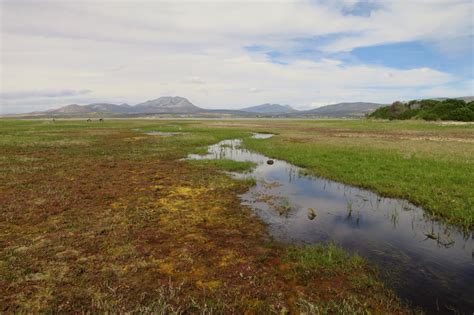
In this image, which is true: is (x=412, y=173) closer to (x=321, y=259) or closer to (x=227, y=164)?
(x=321, y=259)

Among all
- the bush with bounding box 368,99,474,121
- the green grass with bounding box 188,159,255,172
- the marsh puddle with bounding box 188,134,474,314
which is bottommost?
the marsh puddle with bounding box 188,134,474,314

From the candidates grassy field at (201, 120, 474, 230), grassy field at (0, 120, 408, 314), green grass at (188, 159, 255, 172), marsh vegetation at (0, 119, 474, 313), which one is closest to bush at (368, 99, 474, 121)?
grassy field at (201, 120, 474, 230)

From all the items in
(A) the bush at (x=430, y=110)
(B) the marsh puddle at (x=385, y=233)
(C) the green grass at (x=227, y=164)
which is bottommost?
(B) the marsh puddle at (x=385, y=233)

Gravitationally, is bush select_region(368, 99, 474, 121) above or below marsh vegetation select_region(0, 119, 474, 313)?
above

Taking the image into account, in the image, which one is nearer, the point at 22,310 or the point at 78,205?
the point at 22,310

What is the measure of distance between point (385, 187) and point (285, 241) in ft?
34.5

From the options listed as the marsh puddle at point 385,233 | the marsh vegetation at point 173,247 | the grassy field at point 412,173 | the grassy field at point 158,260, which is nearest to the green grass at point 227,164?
the marsh vegetation at point 173,247

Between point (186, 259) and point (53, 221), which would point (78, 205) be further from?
point (186, 259)

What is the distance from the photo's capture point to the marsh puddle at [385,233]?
26.0ft

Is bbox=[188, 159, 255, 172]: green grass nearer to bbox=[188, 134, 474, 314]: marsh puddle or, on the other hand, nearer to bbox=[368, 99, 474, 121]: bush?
bbox=[188, 134, 474, 314]: marsh puddle

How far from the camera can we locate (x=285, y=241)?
1102 cm

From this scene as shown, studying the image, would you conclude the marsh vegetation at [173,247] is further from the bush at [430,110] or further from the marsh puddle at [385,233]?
the bush at [430,110]

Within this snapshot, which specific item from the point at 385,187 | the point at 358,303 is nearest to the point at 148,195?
the point at 358,303

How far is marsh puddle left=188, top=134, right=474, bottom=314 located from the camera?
7.93 meters
